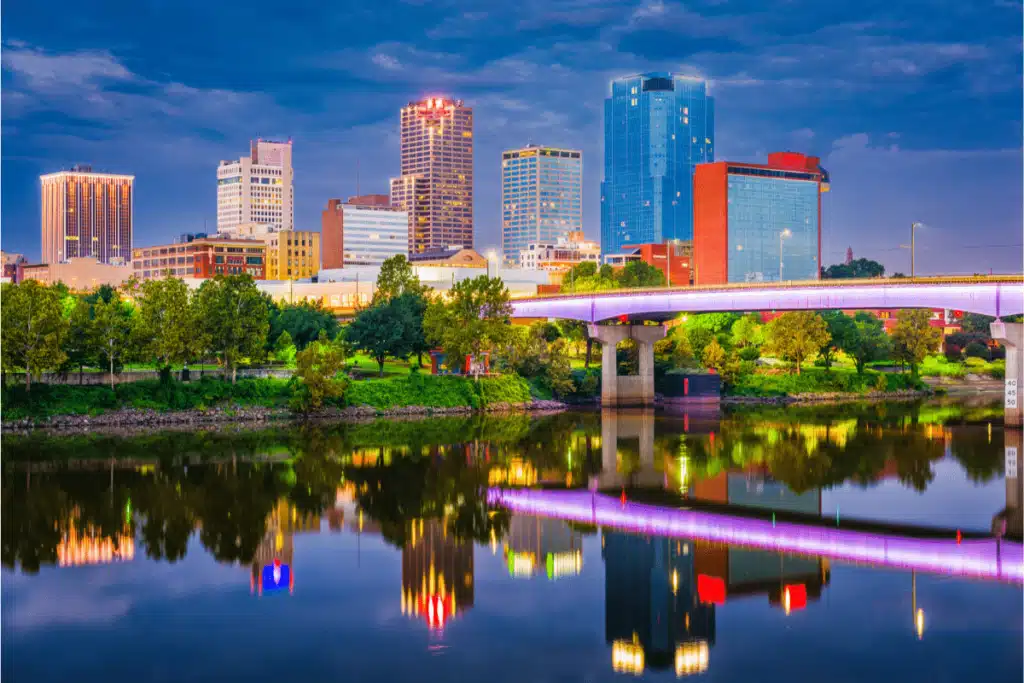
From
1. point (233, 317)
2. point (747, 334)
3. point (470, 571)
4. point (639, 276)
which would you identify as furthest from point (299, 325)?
point (470, 571)

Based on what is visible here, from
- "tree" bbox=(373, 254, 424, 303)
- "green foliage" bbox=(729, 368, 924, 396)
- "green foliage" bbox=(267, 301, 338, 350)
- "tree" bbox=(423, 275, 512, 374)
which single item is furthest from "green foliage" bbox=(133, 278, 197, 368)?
"green foliage" bbox=(729, 368, 924, 396)

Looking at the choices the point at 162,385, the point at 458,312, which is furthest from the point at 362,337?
the point at 162,385

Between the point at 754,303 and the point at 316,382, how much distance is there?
31.5 meters

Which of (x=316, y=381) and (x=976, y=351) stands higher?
(x=976, y=351)

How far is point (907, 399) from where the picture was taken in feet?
329

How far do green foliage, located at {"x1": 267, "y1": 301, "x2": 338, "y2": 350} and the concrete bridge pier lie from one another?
2259 centimetres

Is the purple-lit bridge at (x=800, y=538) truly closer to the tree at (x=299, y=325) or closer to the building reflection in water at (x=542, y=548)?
the building reflection in water at (x=542, y=548)

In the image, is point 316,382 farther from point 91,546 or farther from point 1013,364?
point 1013,364

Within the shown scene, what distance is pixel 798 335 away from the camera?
347ft

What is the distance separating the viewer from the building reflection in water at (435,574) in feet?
97.7

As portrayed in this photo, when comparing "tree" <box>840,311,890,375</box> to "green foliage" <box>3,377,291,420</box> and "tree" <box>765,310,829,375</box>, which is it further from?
"green foliage" <box>3,377,291,420</box>

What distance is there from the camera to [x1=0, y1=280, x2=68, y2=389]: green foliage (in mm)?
62688

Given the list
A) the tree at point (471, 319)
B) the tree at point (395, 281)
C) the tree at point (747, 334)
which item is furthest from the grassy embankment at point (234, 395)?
the tree at point (747, 334)

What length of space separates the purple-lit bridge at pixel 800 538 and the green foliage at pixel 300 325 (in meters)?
58.1
